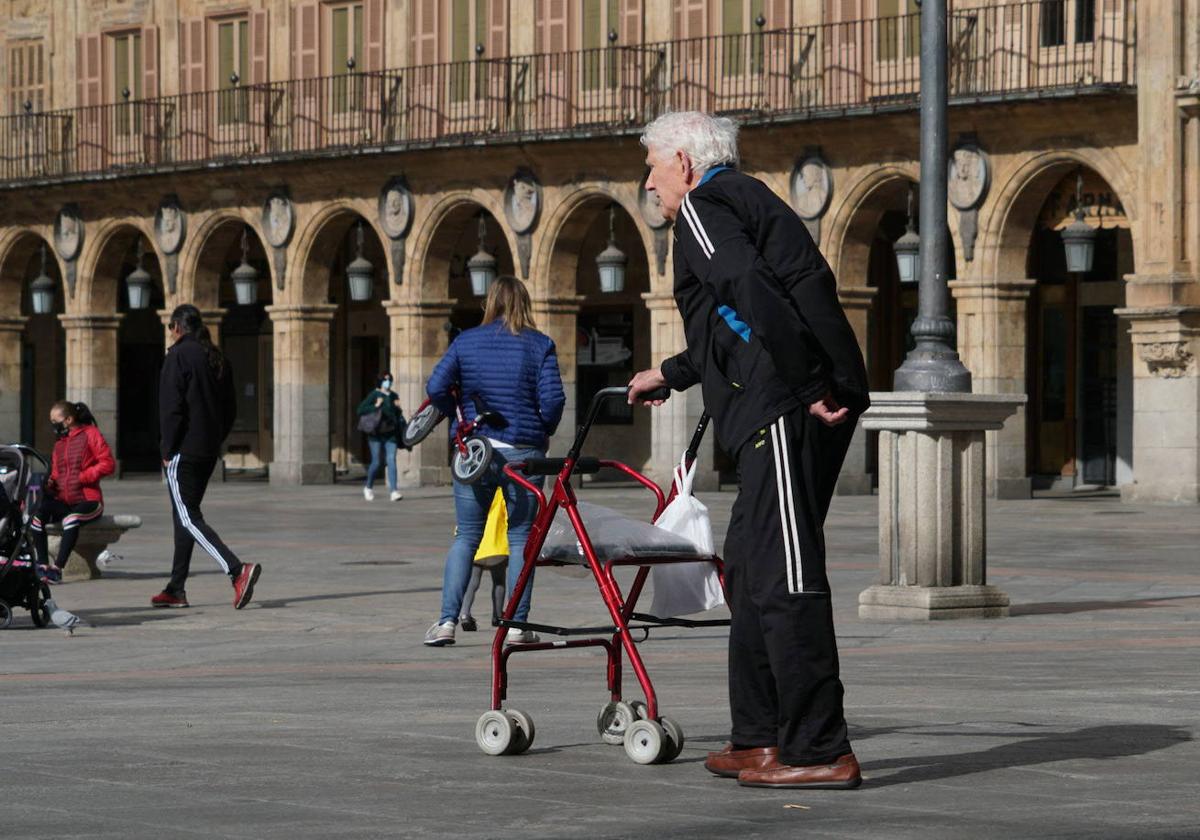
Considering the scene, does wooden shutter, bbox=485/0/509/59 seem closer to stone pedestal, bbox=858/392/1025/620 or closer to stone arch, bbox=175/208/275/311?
stone arch, bbox=175/208/275/311

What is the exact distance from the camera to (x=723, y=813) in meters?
7.17

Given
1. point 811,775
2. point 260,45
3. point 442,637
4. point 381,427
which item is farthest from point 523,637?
point 260,45

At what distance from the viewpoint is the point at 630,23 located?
38375 millimetres

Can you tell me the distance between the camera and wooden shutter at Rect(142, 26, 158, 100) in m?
44.7

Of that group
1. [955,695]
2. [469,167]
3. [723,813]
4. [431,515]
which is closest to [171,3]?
[469,167]

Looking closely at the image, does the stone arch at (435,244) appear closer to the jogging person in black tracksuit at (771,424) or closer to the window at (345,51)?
the window at (345,51)

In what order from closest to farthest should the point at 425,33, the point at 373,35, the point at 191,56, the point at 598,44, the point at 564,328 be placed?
the point at 598,44 < the point at 564,328 < the point at 425,33 < the point at 373,35 < the point at 191,56

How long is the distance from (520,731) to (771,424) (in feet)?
4.48

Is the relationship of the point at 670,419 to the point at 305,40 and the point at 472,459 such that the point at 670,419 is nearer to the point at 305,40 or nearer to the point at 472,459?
the point at 305,40

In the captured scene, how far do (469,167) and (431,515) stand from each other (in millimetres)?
10693

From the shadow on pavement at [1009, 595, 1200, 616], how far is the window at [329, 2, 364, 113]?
2681cm

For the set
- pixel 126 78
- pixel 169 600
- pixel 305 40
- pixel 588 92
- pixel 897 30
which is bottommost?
pixel 169 600

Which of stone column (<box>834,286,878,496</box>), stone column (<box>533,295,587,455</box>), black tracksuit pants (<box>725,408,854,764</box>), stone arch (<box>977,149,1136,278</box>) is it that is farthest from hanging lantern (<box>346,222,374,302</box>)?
black tracksuit pants (<box>725,408,854,764</box>)

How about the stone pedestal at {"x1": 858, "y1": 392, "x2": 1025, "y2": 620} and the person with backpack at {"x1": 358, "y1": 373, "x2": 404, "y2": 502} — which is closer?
the stone pedestal at {"x1": 858, "y1": 392, "x2": 1025, "y2": 620}
